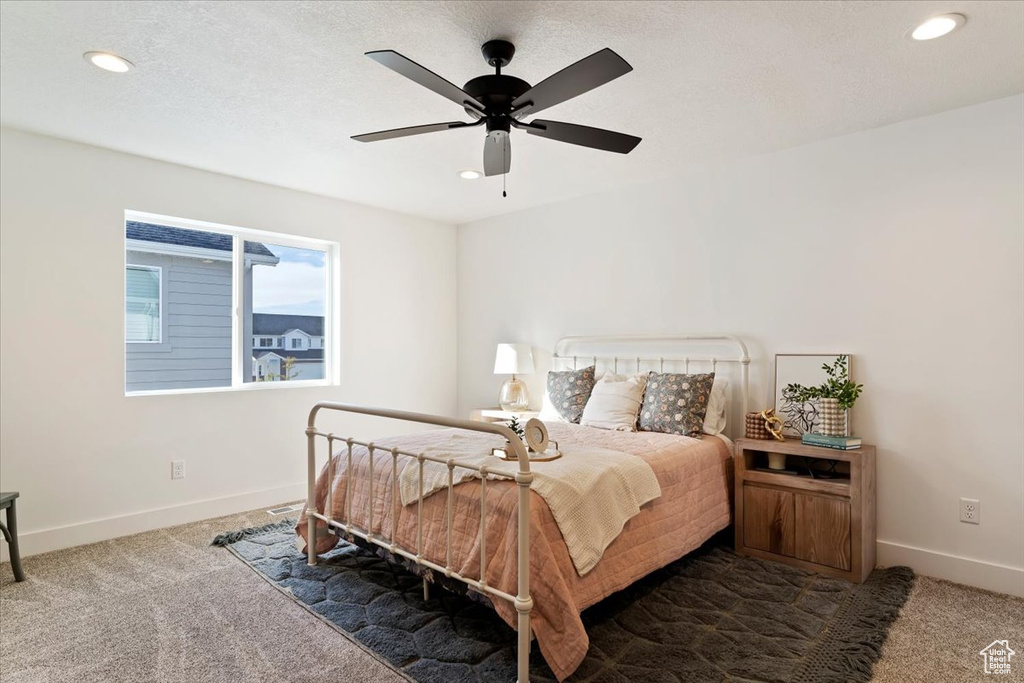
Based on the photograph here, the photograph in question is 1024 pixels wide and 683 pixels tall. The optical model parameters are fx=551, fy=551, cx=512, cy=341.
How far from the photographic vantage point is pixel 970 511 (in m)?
2.82

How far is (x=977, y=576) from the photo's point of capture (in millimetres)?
2783

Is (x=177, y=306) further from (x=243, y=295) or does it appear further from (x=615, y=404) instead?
(x=615, y=404)

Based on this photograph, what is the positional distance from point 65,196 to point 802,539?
4684 mm

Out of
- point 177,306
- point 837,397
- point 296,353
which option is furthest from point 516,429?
point 177,306

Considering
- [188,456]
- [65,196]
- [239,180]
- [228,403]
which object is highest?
[239,180]

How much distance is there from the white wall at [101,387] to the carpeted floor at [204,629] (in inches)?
19.2

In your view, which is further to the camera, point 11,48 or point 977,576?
point 977,576

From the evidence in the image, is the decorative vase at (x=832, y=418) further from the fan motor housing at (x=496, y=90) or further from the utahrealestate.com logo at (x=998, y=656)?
the fan motor housing at (x=496, y=90)

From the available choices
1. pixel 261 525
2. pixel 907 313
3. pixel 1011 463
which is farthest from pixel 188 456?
pixel 1011 463

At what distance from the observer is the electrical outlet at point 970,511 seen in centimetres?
280

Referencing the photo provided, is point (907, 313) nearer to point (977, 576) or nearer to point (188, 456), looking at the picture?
point (977, 576)

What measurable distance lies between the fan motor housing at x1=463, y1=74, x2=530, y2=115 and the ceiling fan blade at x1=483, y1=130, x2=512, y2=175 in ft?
0.30

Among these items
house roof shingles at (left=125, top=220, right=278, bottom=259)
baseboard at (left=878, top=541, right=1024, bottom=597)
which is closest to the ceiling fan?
house roof shingles at (left=125, top=220, right=278, bottom=259)

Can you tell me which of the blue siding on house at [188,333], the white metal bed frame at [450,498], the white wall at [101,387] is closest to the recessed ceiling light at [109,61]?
the white wall at [101,387]
